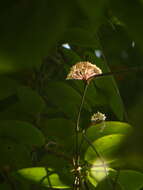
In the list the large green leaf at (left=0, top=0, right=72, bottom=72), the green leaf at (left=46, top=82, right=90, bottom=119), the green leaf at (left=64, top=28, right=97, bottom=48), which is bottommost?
the large green leaf at (left=0, top=0, right=72, bottom=72)

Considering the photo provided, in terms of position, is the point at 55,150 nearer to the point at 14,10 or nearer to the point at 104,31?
the point at 104,31

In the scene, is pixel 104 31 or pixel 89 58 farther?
pixel 104 31

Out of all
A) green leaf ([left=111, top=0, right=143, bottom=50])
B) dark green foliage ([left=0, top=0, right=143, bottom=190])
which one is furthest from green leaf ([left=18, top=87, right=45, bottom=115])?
green leaf ([left=111, top=0, right=143, bottom=50])

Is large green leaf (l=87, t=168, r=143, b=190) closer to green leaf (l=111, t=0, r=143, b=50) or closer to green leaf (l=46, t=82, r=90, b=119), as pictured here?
green leaf (l=46, t=82, r=90, b=119)

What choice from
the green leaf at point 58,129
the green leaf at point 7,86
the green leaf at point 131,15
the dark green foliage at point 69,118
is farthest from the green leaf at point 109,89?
the green leaf at point 131,15

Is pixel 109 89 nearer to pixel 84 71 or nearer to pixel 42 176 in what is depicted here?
pixel 84 71

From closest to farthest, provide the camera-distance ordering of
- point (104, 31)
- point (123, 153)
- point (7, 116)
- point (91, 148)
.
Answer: point (123, 153), point (91, 148), point (7, 116), point (104, 31)

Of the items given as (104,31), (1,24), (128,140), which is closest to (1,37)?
(1,24)
